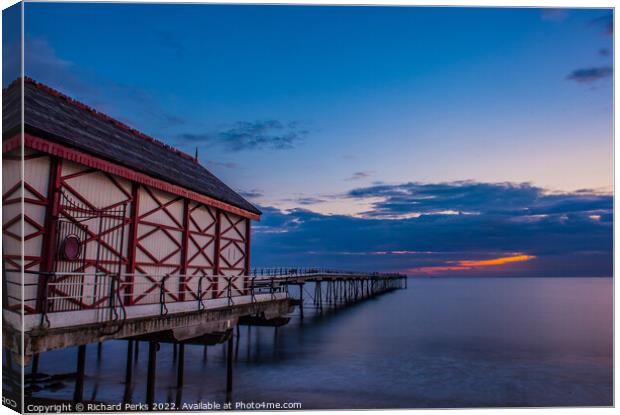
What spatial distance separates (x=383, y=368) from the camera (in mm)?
27203

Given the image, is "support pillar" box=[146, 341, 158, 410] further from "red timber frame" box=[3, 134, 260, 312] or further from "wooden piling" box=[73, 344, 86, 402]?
"wooden piling" box=[73, 344, 86, 402]

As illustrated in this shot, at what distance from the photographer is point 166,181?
16812 millimetres

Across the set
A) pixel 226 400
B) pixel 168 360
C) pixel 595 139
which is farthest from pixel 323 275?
pixel 595 139

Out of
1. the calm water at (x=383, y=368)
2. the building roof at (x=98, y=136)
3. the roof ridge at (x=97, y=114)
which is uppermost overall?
the roof ridge at (x=97, y=114)

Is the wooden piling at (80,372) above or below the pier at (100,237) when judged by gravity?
below

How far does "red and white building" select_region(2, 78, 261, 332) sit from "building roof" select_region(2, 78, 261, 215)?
0.05 meters

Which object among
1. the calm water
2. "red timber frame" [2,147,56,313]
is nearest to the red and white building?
"red timber frame" [2,147,56,313]

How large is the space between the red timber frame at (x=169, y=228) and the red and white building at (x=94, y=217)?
1.3 inches

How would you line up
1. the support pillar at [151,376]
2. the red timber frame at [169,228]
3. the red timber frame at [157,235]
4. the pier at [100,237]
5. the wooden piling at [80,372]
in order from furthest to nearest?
the red timber frame at [157,235], the support pillar at [151,376], the wooden piling at [80,372], the red timber frame at [169,228], the pier at [100,237]

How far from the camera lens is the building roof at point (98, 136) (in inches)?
497

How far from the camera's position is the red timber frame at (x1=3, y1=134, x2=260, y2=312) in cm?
1255

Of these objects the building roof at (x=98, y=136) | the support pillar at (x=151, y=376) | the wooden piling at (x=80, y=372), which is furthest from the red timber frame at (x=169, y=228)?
the wooden piling at (x=80, y=372)

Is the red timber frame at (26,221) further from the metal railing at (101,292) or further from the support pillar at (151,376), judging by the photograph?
the support pillar at (151,376)

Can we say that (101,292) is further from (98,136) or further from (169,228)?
(98,136)
